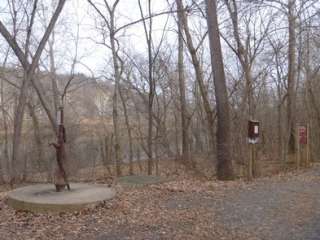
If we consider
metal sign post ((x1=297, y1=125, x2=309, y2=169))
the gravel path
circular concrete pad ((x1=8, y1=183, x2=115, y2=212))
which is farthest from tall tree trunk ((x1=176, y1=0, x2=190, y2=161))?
circular concrete pad ((x1=8, y1=183, x2=115, y2=212))

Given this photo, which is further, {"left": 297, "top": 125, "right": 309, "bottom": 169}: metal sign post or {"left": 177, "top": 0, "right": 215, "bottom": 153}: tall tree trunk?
{"left": 177, "top": 0, "right": 215, "bottom": 153}: tall tree trunk

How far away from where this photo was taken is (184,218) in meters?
5.46

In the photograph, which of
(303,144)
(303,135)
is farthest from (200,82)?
(303,144)

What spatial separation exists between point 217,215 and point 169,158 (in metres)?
11.4

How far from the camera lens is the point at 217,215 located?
5.61 m

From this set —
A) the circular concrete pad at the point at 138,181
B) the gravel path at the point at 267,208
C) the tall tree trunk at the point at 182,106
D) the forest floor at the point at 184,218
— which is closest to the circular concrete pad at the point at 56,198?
the forest floor at the point at 184,218

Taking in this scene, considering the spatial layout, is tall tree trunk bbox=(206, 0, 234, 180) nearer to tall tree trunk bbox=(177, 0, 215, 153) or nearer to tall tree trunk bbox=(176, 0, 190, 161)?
tall tree trunk bbox=(177, 0, 215, 153)

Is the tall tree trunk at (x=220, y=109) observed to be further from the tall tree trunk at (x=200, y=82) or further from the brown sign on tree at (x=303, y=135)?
the brown sign on tree at (x=303, y=135)

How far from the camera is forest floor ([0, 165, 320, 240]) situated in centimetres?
481

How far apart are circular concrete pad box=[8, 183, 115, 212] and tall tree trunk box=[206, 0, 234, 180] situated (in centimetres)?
372

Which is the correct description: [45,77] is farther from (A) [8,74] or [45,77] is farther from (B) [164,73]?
(B) [164,73]

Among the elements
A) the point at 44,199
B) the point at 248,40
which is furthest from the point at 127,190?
the point at 248,40

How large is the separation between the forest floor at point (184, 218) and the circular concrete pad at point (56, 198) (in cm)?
11

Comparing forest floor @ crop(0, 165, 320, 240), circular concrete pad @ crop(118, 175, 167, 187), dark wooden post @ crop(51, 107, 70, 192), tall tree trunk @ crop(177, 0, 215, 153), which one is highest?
tall tree trunk @ crop(177, 0, 215, 153)
